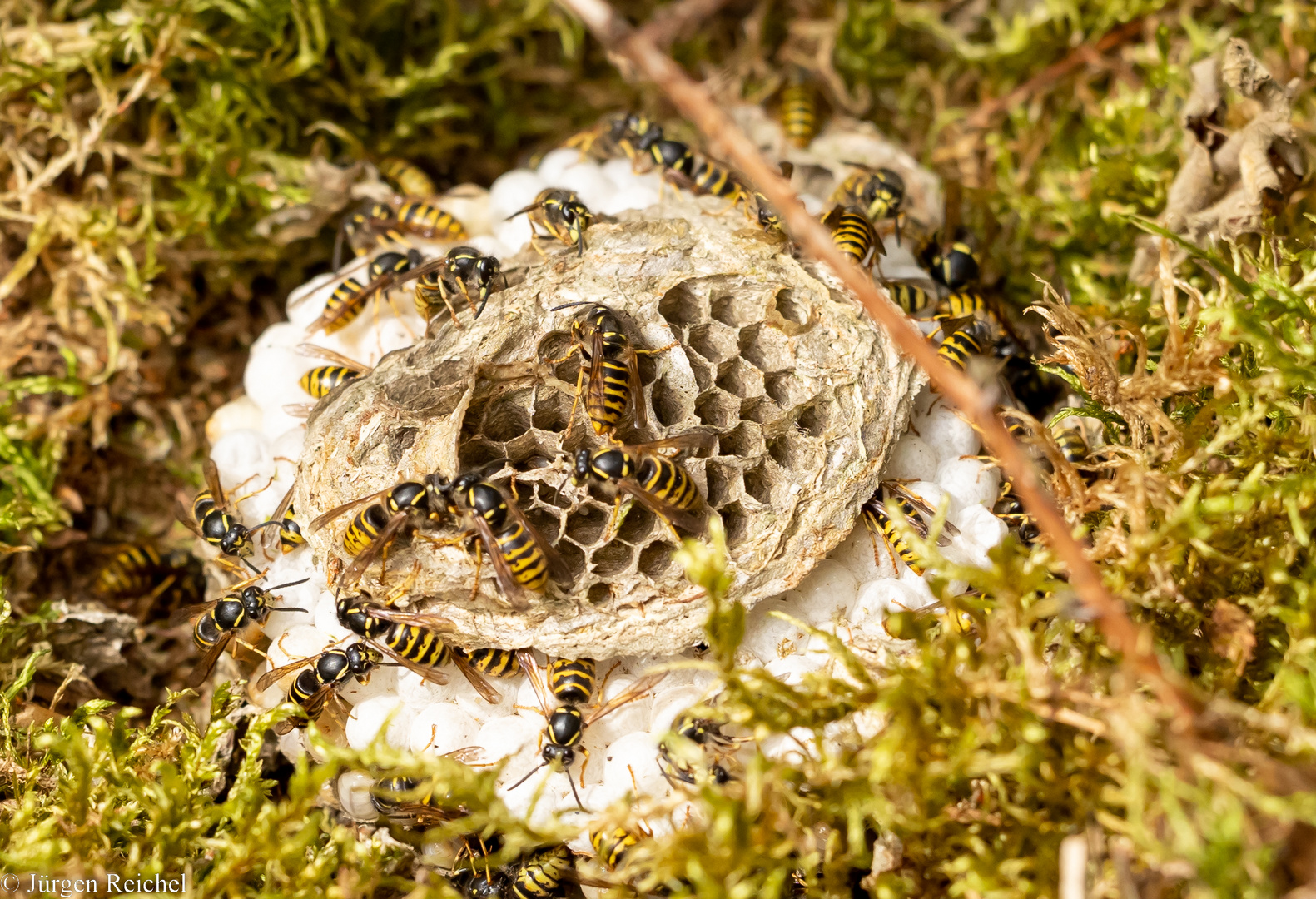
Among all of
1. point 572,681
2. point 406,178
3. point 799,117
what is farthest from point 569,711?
point 799,117

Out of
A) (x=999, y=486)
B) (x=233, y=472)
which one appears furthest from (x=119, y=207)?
(x=999, y=486)

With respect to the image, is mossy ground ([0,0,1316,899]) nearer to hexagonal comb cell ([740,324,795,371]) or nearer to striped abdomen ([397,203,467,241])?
striped abdomen ([397,203,467,241])

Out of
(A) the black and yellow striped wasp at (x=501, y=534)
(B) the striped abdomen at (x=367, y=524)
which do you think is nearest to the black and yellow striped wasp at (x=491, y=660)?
(A) the black and yellow striped wasp at (x=501, y=534)

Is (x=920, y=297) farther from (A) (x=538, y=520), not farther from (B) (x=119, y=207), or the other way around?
(B) (x=119, y=207)

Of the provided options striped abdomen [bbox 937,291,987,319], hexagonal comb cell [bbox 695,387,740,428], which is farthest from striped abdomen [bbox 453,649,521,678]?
striped abdomen [bbox 937,291,987,319]

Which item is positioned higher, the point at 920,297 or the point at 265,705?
the point at 920,297

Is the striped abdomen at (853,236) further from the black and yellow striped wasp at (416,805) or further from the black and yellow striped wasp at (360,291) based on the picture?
the black and yellow striped wasp at (416,805)

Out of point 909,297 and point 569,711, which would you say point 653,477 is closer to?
point 569,711
